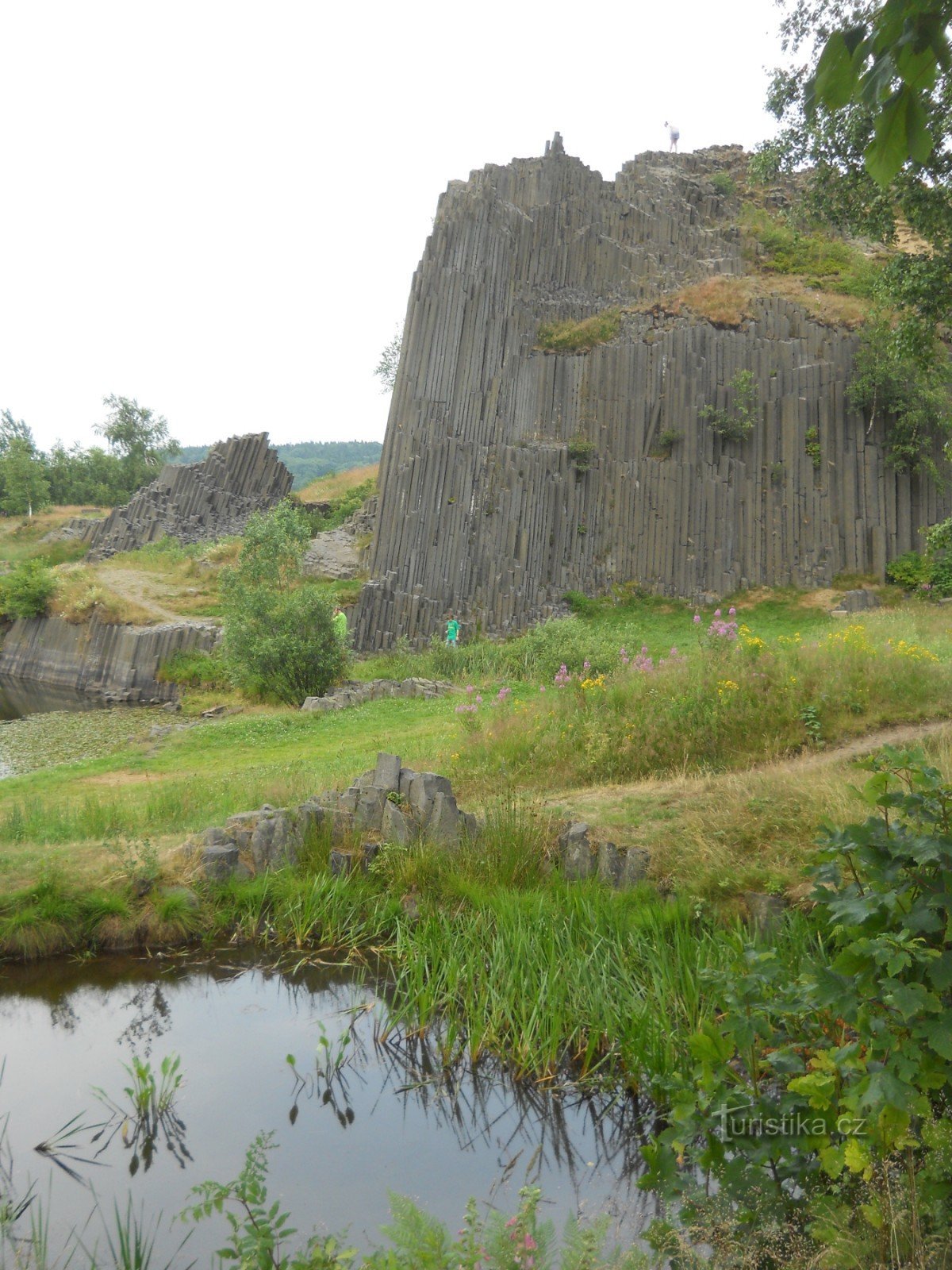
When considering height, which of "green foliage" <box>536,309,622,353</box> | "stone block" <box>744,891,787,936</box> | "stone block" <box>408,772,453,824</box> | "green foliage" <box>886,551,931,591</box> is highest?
"green foliage" <box>536,309,622,353</box>

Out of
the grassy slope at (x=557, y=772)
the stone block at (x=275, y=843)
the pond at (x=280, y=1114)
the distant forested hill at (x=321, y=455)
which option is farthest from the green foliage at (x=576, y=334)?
the distant forested hill at (x=321, y=455)

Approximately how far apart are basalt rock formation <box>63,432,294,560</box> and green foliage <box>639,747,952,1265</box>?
3552 cm

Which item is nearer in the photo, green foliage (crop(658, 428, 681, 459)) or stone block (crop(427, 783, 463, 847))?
stone block (crop(427, 783, 463, 847))

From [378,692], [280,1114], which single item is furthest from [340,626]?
[280,1114]

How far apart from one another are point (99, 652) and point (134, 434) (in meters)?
38.3

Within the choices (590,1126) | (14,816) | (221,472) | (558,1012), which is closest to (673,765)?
(558,1012)

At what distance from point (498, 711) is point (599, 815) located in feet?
10.8

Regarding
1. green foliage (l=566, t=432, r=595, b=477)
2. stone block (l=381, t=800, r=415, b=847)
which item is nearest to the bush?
green foliage (l=566, t=432, r=595, b=477)

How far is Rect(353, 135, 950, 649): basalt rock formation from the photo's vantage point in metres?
23.5

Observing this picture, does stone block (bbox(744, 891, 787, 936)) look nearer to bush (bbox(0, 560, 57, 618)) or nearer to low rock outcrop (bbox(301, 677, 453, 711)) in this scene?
low rock outcrop (bbox(301, 677, 453, 711))

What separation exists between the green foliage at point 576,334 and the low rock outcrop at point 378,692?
12.7m

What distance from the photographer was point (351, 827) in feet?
26.4

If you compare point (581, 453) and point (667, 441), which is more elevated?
point (667, 441)

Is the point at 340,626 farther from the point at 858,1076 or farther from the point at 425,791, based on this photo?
the point at 858,1076
